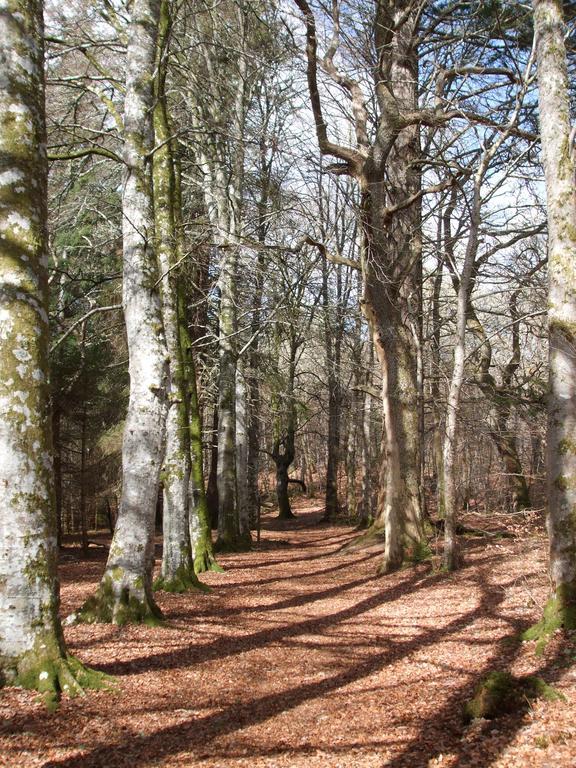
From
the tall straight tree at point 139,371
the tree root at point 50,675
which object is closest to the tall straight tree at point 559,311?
the tree root at point 50,675

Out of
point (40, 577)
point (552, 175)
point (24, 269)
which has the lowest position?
point (40, 577)

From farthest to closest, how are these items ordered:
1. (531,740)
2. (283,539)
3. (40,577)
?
(283,539) < (40,577) < (531,740)

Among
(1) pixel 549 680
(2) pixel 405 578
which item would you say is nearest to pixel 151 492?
(1) pixel 549 680

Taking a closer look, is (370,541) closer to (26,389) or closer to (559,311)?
(559,311)

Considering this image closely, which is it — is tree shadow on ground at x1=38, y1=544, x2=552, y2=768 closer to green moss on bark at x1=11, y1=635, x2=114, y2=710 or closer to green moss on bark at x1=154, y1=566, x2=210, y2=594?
green moss on bark at x1=11, y1=635, x2=114, y2=710

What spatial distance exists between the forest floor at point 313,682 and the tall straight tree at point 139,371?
18.8 inches

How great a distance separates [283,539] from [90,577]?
28.5ft

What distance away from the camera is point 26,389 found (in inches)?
168

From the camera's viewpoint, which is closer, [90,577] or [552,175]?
[552,175]

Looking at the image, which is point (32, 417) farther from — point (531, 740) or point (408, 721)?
point (531, 740)

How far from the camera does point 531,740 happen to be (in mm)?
3746

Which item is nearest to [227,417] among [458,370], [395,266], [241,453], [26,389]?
[241,453]

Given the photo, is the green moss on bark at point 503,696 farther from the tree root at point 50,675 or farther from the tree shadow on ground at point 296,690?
the tree root at point 50,675

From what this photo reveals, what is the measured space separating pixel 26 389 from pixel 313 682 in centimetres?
365
